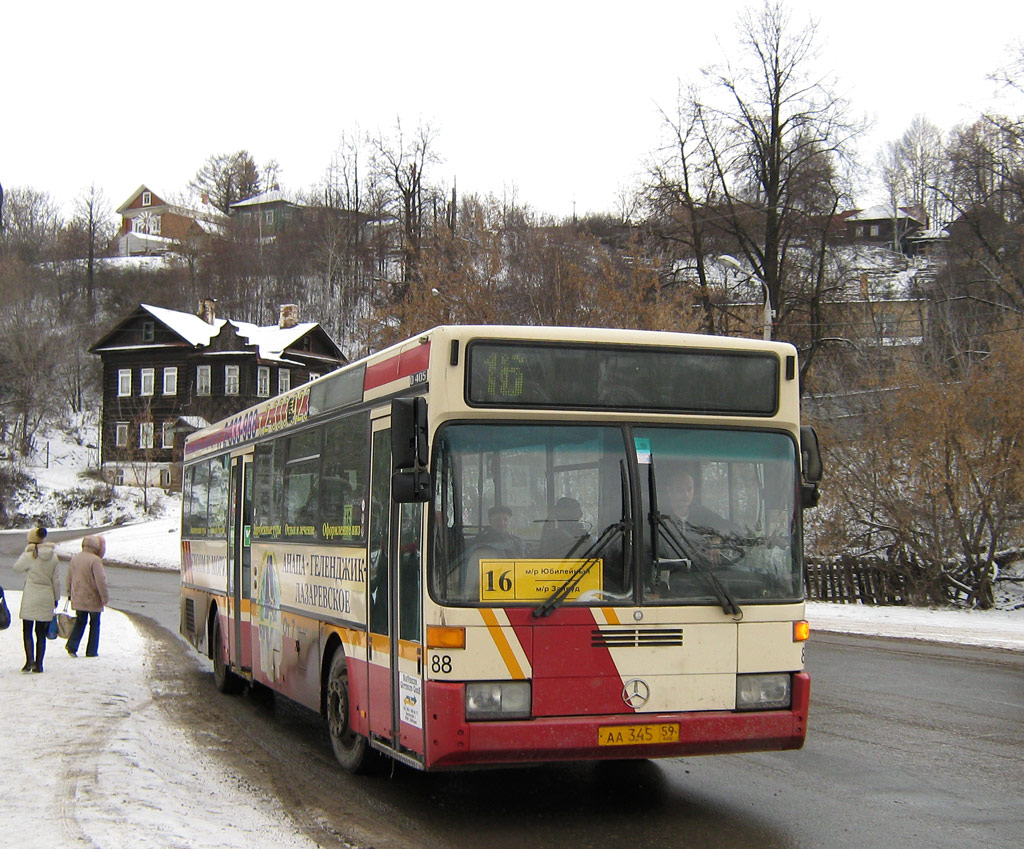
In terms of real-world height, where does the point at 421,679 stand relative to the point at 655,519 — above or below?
below

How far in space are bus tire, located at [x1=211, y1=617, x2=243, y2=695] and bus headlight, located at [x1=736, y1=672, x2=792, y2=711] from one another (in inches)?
283

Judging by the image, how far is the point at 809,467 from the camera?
7.20 m

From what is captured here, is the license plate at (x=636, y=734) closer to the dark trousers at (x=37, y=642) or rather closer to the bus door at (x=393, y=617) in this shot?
the bus door at (x=393, y=617)

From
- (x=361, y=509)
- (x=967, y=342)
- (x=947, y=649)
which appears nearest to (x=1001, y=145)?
(x=967, y=342)

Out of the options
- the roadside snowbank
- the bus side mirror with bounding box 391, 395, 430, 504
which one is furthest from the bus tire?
the roadside snowbank

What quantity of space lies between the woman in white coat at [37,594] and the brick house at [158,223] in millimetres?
87409

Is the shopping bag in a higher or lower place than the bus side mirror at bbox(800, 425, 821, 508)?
lower

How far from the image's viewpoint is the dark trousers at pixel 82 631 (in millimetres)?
14648

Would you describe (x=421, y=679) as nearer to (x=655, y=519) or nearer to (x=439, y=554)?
(x=439, y=554)

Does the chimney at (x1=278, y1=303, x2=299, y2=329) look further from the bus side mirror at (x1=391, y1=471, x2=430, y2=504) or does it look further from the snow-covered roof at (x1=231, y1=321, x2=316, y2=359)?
the bus side mirror at (x1=391, y1=471, x2=430, y2=504)

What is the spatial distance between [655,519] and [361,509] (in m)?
2.29

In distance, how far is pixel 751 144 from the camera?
131 feet

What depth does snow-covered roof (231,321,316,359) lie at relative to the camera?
73438 millimetres

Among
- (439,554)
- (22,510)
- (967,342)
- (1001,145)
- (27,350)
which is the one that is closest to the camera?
(439,554)
